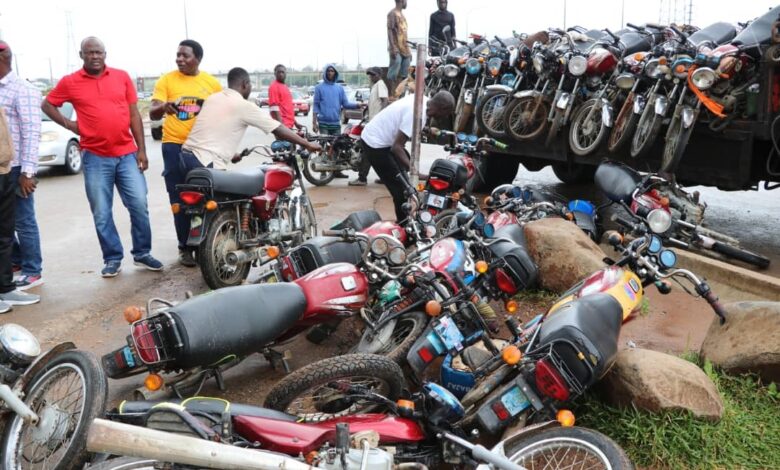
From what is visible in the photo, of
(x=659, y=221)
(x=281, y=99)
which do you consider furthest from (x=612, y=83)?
(x=281, y=99)

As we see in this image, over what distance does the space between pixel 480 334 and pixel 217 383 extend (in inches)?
64.2

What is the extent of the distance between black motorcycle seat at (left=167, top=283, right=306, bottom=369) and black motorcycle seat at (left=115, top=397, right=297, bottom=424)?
357 millimetres

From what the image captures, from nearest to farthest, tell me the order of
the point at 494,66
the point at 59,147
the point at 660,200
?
the point at 660,200 → the point at 494,66 → the point at 59,147

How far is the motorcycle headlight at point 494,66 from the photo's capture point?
9500 mm

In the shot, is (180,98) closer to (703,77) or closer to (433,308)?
(433,308)

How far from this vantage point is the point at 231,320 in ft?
10.6

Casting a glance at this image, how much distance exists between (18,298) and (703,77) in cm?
640

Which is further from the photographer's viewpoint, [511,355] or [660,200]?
[660,200]

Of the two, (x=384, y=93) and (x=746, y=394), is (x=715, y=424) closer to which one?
(x=746, y=394)

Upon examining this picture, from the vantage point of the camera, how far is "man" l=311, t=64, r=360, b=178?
12.9 m

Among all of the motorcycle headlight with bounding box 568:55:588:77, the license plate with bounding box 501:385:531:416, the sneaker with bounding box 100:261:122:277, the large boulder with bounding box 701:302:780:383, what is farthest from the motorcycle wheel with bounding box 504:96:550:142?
the license plate with bounding box 501:385:531:416

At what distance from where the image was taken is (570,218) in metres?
6.55

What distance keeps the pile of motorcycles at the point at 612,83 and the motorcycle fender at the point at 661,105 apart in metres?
0.01

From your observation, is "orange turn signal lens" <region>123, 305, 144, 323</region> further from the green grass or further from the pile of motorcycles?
the pile of motorcycles
